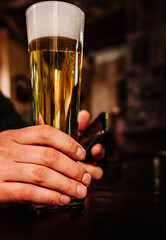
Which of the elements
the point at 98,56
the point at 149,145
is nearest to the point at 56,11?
the point at 149,145

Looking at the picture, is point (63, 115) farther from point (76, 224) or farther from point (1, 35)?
point (1, 35)

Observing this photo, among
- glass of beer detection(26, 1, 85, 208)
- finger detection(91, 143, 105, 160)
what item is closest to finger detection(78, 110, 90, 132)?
finger detection(91, 143, 105, 160)

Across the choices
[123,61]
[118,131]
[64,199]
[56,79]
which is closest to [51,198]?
[64,199]

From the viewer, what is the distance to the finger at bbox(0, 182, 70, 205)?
41 cm

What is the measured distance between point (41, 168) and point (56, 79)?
18 cm

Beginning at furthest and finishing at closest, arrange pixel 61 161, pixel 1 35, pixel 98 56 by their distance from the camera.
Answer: pixel 98 56 → pixel 1 35 → pixel 61 161

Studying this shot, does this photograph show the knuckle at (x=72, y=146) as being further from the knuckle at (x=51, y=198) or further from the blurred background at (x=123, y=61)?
the blurred background at (x=123, y=61)

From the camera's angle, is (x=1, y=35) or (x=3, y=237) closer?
(x=3, y=237)

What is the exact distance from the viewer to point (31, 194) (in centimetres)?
41

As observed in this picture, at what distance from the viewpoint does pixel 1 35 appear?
5203 millimetres

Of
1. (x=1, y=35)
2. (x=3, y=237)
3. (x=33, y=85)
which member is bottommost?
(x=3, y=237)

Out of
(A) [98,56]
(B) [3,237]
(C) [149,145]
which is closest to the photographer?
(B) [3,237]

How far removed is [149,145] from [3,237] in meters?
3.43

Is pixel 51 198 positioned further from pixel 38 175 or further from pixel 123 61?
pixel 123 61
